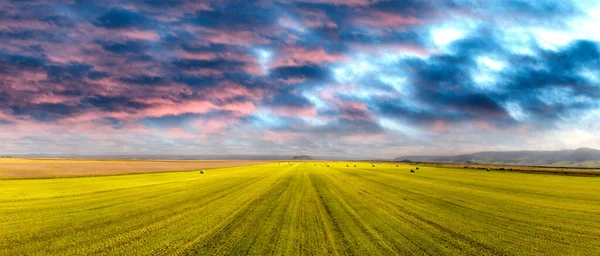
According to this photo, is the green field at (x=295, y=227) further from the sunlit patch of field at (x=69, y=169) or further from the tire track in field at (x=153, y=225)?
the sunlit patch of field at (x=69, y=169)

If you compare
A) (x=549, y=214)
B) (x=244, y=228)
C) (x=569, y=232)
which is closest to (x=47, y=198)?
(x=244, y=228)

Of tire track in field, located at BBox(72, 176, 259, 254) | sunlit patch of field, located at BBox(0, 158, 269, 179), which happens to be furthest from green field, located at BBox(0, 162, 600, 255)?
sunlit patch of field, located at BBox(0, 158, 269, 179)

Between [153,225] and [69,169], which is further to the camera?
[69,169]

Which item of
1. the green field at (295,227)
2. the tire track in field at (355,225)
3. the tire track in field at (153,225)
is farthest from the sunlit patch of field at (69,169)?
the tire track in field at (355,225)

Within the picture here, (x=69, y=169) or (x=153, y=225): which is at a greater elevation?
(x=153, y=225)

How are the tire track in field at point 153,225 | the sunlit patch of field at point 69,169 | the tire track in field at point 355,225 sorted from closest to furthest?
the tire track in field at point 355,225, the tire track in field at point 153,225, the sunlit patch of field at point 69,169

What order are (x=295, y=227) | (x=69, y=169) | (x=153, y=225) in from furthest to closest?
(x=69, y=169), (x=153, y=225), (x=295, y=227)

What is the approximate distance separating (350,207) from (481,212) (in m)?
6.51

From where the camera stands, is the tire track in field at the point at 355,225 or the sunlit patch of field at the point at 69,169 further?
the sunlit patch of field at the point at 69,169

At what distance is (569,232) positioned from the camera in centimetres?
1060

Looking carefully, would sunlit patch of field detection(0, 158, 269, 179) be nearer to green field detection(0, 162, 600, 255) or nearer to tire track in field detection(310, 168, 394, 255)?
green field detection(0, 162, 600, 255)

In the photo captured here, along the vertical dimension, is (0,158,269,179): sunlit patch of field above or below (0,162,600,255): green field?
below

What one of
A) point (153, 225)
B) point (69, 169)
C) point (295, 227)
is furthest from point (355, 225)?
point (69, 169)

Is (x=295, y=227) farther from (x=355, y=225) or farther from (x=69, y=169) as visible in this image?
(x=69, y=169)
